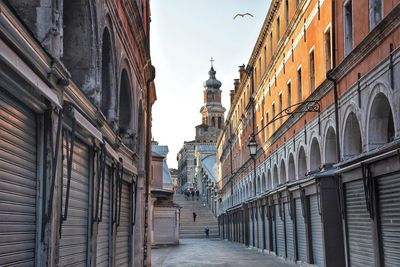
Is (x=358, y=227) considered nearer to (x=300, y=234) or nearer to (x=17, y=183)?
(x=300, y=234)

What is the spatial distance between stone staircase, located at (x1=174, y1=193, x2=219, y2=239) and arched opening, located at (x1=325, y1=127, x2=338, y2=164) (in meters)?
49.0

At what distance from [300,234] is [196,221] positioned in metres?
50.8

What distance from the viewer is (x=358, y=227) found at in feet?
52.3

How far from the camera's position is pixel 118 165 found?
13.8 meters

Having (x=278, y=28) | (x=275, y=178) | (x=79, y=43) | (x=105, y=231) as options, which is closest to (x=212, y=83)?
(x=275, y=178)

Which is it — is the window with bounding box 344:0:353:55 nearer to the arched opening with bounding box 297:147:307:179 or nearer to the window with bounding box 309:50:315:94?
the window with bounding box 309:50:315:94

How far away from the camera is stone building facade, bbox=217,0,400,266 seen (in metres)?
13.6

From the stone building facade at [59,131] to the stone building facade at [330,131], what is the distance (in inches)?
212

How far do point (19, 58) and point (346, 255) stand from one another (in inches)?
516

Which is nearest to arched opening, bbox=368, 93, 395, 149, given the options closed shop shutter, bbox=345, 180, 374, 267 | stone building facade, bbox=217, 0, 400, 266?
stone building facade, bbox=217, 0, 400, 266

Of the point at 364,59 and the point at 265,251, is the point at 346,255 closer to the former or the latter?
the point at 364,59

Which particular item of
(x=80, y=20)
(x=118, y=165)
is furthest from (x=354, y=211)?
(x=80, y=20)

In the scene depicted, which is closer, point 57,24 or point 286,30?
point 57,24

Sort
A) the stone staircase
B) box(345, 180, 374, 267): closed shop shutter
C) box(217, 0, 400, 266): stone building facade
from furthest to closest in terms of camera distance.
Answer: the stone staircase < box(345, 180, 374, 267): closed shop shutter < box(217, 0, 400, 266): stone building facade
